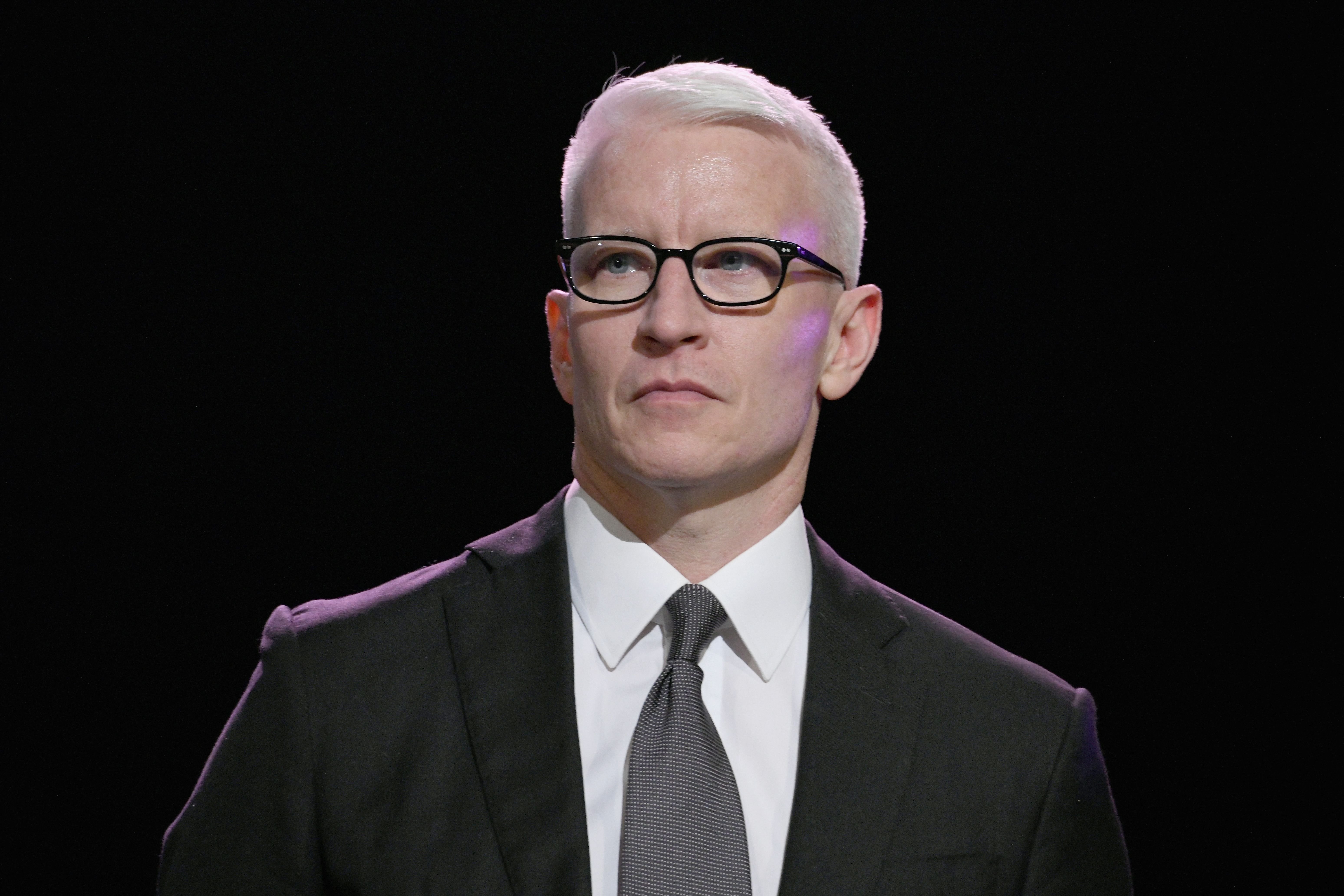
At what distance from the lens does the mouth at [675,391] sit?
1.85m

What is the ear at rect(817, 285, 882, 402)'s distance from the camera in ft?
6.91

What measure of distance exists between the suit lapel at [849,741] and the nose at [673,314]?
50 centimetres

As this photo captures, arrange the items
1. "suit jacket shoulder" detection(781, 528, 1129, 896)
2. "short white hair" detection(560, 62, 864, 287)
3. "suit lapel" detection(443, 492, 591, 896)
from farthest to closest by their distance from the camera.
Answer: "short white hair" detection(560, 62, 864, 287), "suit jacket shoulder" detection(781, 528, 1129, 896), "suit lapel" detection(443, 492, 591, 896)

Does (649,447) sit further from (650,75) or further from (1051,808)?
(1051,808)

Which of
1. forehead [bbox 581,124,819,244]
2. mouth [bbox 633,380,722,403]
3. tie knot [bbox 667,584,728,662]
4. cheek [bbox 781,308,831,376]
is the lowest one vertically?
tie knot [bbox 667,584,728,662]

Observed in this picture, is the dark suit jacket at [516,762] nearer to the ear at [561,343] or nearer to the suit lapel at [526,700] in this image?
the suit lapel at [526,700]

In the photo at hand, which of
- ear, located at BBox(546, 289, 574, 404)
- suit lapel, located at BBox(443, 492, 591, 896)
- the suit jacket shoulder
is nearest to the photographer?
suit lapel, located at BBox(443, 492, 591, 896)

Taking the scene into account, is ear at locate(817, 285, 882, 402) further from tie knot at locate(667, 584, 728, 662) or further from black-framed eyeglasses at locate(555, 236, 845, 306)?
tie knot at locate(667, 584, 728, 662)

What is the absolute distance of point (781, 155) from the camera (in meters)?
1.97

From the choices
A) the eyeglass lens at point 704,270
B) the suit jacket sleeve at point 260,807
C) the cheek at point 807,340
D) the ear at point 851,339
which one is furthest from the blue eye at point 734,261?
the suit jacket sleeve at point 260,807

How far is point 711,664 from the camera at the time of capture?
6.46ft

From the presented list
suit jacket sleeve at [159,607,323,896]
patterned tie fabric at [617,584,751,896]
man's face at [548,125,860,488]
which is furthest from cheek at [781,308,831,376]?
suit jacket sleeve at [159,607,323,896]

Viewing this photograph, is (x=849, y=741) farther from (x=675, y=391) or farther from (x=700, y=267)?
(x=700, y=267)

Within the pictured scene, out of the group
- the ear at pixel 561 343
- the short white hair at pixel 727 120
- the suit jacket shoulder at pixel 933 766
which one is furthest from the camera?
the ear at pixel 561 343
